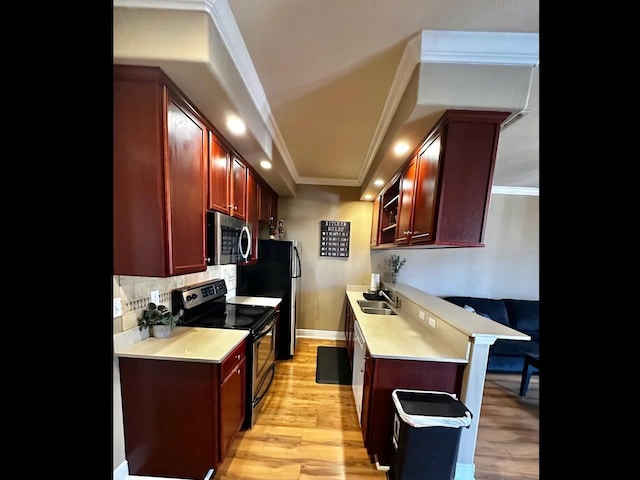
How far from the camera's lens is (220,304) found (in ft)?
7.78

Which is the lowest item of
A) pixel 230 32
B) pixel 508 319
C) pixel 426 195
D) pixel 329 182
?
pixel 508 319

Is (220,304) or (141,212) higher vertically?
(141,212)

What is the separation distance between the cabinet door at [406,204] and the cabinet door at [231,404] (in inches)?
64.4

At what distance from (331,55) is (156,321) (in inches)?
77.4

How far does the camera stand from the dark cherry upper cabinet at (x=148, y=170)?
1.13 metres

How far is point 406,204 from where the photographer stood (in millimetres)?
2041

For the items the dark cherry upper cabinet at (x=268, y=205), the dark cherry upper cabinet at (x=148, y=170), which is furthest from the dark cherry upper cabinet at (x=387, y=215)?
the dark cherry upper cabinet at (x=148, y=170)

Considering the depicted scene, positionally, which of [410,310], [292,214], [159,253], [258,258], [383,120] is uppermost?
[383,120]

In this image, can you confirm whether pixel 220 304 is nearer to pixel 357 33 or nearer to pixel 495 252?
pixel 357 33

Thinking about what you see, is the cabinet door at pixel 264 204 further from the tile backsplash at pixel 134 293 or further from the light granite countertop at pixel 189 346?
the light granite countertop at pixel 189 346

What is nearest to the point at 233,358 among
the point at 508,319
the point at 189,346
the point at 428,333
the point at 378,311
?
the point at 189,346

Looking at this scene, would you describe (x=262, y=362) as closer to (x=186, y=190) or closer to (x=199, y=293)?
(x=199, y=293)
